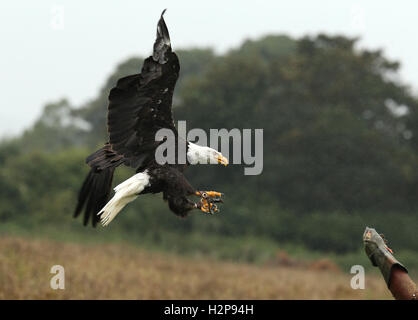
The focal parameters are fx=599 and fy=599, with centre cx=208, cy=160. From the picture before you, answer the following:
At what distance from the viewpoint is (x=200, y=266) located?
704 inches

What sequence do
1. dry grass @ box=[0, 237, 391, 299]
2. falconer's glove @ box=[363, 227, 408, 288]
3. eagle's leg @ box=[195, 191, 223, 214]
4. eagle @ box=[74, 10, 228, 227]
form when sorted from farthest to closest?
dry grass @ box=[0, 237, 391, 299], eagle @ box=[74, 10, 228, 227], eagle's leg @ box=[195, 191, 223, 214], falconer's glove @ box=[363, 227, 408, 288]

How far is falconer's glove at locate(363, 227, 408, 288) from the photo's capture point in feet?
9.05

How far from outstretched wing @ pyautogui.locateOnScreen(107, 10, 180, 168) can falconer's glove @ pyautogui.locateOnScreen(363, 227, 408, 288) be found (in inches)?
65.2

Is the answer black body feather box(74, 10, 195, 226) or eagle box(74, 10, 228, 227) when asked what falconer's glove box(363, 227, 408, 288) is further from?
black body feather box(74, 10, 195, 226)

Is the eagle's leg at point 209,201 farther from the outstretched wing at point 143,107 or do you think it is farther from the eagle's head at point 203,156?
the outstretched wing at point 143,107

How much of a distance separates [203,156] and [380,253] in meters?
1.38

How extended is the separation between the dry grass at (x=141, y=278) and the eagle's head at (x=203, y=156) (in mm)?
6698

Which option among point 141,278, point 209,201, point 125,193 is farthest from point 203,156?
point 141,278

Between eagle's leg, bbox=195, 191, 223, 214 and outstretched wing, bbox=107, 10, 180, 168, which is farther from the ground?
outstretched wing, bbox=107, 10, 180, 168

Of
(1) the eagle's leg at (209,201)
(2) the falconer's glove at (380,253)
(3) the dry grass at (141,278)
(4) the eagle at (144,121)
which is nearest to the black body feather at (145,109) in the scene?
(4) the eagle at (144,121)

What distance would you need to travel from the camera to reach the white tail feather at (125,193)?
13.1 ft

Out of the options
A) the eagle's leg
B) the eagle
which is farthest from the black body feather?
the eagle's leg

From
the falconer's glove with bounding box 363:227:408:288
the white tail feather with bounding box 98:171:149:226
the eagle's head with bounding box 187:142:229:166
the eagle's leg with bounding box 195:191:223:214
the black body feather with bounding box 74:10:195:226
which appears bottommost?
the falconer's glove with bounding box 363:227:408:288
